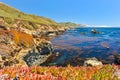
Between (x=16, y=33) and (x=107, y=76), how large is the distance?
2105 centimetres

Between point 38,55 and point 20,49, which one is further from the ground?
point 20,49

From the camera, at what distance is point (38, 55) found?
31.8 meters

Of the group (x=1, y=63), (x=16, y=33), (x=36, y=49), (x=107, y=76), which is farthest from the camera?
(x=36, y=49)

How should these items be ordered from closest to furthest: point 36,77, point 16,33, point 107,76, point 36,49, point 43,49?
point 36,77, point 107,76, point 16,33, point 36,49, point 43,49

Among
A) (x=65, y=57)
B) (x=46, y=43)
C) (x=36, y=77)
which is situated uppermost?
(x=36, y=77)

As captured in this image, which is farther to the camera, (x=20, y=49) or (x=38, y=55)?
(x=38, y=55)

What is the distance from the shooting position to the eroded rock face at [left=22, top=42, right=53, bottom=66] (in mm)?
27525

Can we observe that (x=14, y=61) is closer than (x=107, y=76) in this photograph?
No

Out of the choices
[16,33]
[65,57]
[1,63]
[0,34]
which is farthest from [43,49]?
[1,63]

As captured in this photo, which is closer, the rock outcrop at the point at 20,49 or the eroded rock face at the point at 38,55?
the rock outcrop at the point at 20,49

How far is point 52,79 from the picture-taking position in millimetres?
6844

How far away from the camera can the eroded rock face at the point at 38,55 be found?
90.3 feet

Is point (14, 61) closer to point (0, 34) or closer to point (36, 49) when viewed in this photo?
point (0, 34)

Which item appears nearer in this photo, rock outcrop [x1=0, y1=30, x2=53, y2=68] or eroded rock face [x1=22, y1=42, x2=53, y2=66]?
rock outcrop [x1=0, y1=30, x2=53, y2=68]
